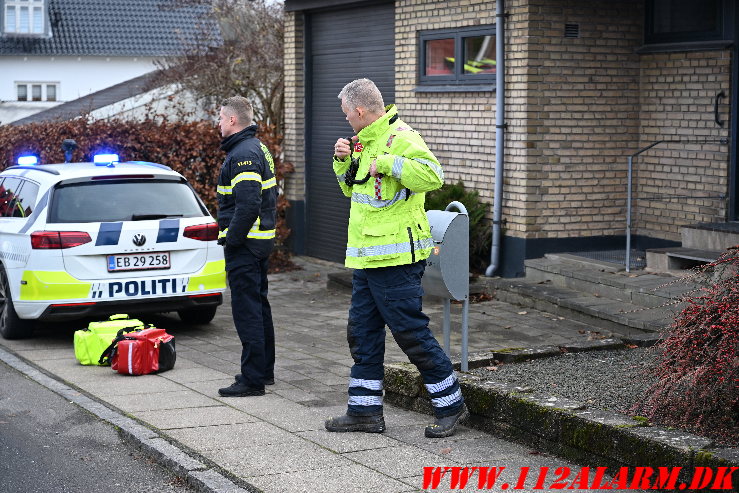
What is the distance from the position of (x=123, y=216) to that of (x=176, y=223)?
1.53 feet

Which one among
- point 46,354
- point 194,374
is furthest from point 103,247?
point 194,374

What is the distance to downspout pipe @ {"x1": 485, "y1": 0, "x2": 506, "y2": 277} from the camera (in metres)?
12.4

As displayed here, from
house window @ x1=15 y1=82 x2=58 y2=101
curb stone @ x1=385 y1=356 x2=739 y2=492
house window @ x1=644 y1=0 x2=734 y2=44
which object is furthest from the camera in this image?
house window @ x1=15 y1=82 x2=58 y2=101

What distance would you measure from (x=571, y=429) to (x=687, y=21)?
7312 mm

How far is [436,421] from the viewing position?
654 cm

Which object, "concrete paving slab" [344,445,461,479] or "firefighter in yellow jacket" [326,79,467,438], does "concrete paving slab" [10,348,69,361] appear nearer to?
"firefighter in yellow jacket" [326,79,467,438]

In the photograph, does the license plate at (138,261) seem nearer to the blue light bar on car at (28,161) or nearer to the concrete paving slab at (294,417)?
the blue light bar on car at (28,161)

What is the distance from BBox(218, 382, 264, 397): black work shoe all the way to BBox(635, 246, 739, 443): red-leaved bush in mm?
2814

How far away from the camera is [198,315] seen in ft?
36.0

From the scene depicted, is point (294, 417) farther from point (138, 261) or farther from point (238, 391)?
point (138, 261)

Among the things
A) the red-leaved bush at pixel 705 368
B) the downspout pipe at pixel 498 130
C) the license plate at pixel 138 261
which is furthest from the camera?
the downspout pipe at pixel 498 130

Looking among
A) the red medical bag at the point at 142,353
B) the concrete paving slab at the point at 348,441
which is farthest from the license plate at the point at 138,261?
the concrete paving slab at the point at 348,441

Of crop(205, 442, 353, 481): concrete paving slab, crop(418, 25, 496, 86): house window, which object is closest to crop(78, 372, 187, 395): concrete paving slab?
crop(205, 442, 353, 481): concrete paving slab

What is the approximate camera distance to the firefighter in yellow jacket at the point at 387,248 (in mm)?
6383
